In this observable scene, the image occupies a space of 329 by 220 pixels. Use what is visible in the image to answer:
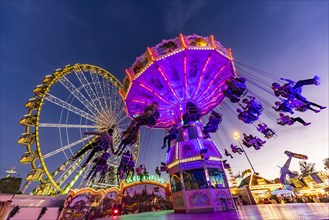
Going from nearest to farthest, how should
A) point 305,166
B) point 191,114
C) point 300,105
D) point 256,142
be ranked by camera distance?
point 300,105 → point 256,142 → point 191,114 → point 305,166

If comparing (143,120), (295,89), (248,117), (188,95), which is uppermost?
(188,95)

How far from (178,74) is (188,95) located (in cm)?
274

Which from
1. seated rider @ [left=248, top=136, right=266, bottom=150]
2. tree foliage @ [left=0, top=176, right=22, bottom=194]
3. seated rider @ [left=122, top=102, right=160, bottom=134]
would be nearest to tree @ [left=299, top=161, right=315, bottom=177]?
seated rider @ [left=248, top=136, right=266, bottom=150]

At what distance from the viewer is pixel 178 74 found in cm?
1498

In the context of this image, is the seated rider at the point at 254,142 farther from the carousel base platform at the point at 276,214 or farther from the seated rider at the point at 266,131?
the carousel base platform at the point at 276,214

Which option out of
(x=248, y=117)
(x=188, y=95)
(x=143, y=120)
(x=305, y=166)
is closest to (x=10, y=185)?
(x=143, y=120)

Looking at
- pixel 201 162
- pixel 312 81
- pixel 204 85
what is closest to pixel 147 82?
pixel 204 85

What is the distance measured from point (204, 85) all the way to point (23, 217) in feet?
56.5

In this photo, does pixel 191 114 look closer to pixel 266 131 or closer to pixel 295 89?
pixel 266 131

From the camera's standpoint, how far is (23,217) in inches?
409

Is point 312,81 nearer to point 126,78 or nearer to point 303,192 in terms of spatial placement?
point 126,78

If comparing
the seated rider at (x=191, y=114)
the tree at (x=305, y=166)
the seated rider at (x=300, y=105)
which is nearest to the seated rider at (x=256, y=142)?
the seated rider at (x=300, y=105)

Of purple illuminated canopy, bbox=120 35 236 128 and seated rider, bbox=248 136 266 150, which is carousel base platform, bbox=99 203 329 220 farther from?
purple illuminated canopy, bbox=120 35 236 128

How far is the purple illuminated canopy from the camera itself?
45.0 feet
